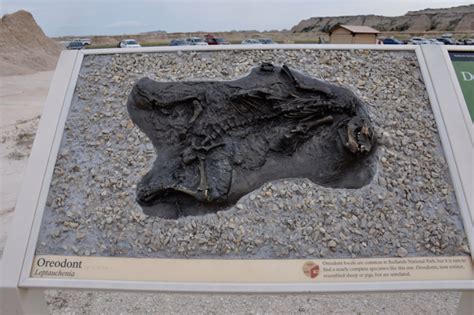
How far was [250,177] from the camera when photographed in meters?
2.65

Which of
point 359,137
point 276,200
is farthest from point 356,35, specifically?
point 276,200

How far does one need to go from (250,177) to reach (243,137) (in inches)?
12.1

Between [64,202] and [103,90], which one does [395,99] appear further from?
[64,202]

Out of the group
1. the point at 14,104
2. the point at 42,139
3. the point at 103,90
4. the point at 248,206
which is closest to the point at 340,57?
the point at 248,206

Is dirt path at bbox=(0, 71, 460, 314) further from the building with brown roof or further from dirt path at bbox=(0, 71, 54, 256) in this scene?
the building with brown roof

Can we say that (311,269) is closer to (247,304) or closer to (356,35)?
(247,304)

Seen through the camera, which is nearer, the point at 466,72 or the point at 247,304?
the point at 466,72

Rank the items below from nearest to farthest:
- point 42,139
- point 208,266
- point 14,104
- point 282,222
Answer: point 208,266, point 282,222, point 42,139, point 14,104

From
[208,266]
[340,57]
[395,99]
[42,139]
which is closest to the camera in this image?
[208,266]

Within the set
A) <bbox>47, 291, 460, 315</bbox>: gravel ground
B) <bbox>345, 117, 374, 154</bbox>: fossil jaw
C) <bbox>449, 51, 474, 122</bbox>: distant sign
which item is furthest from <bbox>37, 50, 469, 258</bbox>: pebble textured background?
<bbox>47, 291, 460, 315</bbox>: gravel ground

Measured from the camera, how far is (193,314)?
9.99 feet

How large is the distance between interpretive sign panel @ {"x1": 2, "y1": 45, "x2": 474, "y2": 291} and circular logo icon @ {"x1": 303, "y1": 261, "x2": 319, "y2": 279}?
14 millimetres

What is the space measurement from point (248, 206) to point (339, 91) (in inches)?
42.7

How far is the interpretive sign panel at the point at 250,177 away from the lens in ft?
7.52
